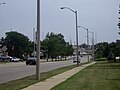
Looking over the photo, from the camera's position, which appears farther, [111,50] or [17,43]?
[17,43]

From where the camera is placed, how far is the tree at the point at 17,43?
129m

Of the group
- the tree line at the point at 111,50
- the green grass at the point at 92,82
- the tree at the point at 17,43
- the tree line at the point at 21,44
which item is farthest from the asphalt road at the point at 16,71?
the tree at the point at 17,43

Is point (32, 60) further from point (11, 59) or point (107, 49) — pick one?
point (107, 49)

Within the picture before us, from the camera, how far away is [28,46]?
433 feet

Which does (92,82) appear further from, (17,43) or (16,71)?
(17,43)

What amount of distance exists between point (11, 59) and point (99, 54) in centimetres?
4170

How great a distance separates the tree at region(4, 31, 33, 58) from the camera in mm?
128750

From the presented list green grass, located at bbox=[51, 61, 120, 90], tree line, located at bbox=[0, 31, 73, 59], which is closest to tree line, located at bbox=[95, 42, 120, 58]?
tree line, located at bbox=[0, 31, 73, 59]

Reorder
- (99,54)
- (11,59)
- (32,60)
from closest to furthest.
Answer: (32,60) → (11,59) → (99,54)

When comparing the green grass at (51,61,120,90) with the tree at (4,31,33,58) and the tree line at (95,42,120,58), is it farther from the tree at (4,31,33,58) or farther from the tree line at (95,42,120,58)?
the tree at (4,31,33,58)

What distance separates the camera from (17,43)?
129250 millimetres

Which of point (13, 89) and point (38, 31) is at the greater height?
point (38, 31)

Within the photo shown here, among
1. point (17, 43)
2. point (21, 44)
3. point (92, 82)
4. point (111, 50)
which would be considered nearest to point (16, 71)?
point (92, 82)

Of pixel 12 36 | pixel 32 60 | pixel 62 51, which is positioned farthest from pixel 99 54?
pixel 32 60
